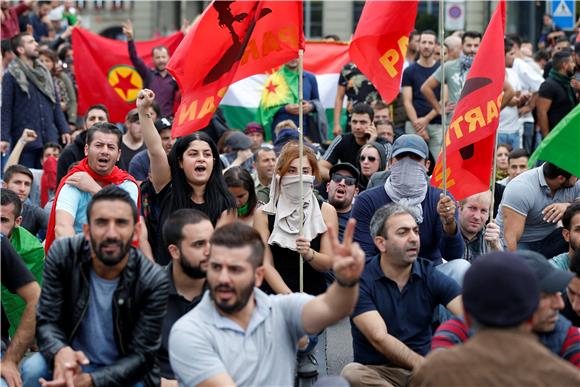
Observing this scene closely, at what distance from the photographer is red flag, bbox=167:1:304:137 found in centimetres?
773

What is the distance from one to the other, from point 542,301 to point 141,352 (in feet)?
6.47

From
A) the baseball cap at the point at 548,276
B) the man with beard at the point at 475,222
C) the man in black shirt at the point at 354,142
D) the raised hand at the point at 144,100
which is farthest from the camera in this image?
the man in black shirt at the point at 354,142

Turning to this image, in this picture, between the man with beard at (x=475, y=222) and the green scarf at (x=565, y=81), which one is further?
the green scarf at (x=565, y=81)

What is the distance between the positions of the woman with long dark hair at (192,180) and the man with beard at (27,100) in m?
5.51

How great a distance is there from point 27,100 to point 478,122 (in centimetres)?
665

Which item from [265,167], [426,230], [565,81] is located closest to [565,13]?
[565,81]

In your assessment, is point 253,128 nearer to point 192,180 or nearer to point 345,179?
point 345,179

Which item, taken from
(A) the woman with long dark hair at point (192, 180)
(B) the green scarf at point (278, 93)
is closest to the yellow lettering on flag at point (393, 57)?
(A) the woman with long dark hair at point (192, 180)

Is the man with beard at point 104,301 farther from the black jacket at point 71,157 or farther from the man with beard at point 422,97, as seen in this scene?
the man with beard at point 422,97

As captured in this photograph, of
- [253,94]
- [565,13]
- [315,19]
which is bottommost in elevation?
[315,19]

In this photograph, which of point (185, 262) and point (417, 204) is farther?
point (417, 204)

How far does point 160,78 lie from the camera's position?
14.9 meters

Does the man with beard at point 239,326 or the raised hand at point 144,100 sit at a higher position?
the raised hand at point 144,100

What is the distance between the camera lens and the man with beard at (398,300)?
667 cm
